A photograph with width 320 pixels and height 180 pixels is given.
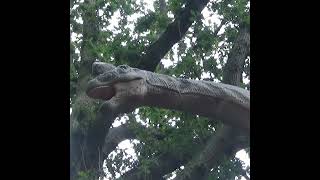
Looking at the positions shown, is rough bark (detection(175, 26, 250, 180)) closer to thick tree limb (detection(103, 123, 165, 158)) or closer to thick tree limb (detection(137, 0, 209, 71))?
thick tree limb (detection(137, 0, 209, 71))

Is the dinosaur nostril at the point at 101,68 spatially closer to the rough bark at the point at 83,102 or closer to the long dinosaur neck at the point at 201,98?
the long dinosaur neck at the point at 201,98

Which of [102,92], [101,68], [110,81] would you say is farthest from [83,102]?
[110,81]

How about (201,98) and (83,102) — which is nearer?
(201,98)

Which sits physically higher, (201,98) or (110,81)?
(110,81)

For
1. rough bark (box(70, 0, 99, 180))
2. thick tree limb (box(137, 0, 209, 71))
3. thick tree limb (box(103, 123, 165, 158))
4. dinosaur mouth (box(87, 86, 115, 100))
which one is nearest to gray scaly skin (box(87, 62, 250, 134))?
dinosaur mouth (box(87, 86, 115, 100))

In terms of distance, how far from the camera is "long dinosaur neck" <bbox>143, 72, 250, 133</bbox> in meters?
6.14

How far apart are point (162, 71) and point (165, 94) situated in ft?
8.99

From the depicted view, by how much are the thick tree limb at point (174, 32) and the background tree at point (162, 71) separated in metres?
0.01

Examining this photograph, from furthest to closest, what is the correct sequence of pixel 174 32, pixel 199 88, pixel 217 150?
pixel 174 32
pixel 217 150
pixel 199 88

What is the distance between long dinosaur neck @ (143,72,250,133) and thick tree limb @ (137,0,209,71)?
172 centimetres

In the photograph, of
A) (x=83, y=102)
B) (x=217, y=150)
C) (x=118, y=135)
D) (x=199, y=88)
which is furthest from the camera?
(x=118, y=135)

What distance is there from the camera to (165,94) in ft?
20.2

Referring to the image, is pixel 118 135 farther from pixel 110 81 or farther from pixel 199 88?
pixel 110 81

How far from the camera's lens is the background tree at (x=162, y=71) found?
745 centimetres
